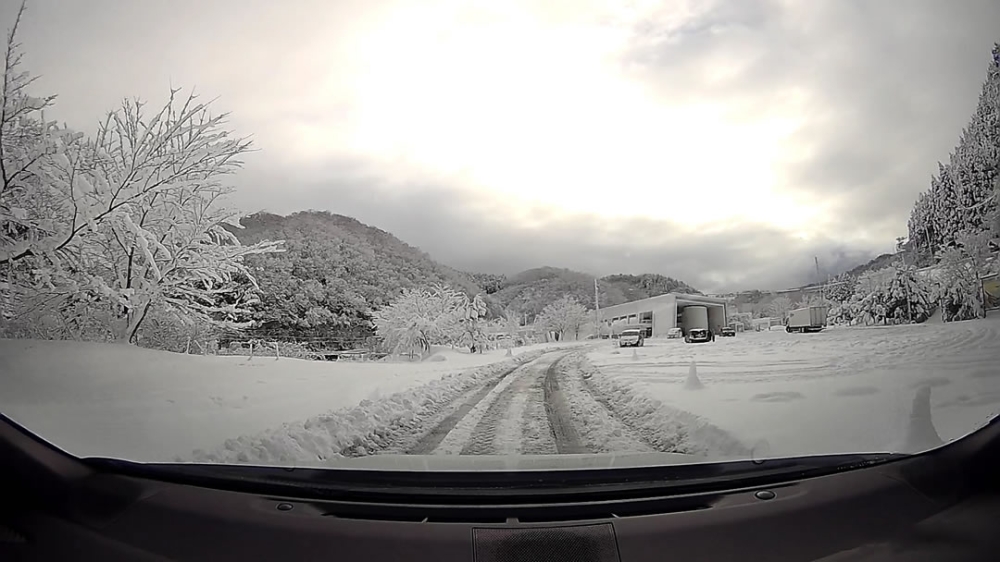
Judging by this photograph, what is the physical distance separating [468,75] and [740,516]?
6.11 feet

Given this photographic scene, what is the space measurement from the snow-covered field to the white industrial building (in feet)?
0.52

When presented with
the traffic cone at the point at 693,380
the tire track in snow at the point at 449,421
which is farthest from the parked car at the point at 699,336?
the tire track in snow at the point at 449,421

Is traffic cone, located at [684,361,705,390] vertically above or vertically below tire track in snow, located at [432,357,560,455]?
above

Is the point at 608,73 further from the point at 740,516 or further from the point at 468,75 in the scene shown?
the point at 740,516

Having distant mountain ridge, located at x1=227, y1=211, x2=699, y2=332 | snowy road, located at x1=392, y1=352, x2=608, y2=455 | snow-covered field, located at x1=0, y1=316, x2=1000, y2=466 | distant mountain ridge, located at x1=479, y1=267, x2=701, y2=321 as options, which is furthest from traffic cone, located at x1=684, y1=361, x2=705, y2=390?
distant mountain ridge, located at x1=227, y1=211, x2=699, y2=332

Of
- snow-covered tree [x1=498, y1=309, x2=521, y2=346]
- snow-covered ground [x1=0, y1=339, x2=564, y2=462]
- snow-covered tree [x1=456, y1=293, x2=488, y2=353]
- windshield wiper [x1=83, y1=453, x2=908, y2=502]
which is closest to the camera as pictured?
windshield wiper [x1=83, y1=453, x2=908, y2=502]

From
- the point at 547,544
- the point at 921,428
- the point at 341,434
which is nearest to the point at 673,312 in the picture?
the point at 921,428

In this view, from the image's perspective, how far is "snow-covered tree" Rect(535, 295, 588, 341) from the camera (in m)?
2.54

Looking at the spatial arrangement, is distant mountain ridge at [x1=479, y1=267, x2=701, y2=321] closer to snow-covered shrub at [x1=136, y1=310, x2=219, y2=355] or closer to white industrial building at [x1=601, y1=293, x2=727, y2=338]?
white industrial building at [x1=601, y1=293, x2=727, y2=338]

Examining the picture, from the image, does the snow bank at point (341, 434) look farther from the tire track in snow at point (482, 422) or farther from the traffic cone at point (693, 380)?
the traffic cone at point (693, 380)

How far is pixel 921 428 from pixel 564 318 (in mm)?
1461

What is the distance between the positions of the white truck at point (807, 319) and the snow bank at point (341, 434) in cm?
158

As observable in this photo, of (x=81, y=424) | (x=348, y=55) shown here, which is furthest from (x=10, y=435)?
(x=348, y=55)

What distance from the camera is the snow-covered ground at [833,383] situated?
1.95 meters
